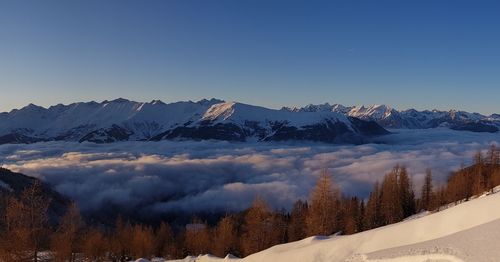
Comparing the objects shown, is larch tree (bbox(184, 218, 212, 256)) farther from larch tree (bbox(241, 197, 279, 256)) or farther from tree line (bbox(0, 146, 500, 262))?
larch tree (bbox(241, 197, 279, 256))

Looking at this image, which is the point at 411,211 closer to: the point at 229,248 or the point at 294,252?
the point at 229,248

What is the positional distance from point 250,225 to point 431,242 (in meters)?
56.8

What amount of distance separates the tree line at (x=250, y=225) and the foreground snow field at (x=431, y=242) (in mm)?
23105

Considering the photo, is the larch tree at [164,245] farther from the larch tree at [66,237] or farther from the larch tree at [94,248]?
the larch tree at [66,237]

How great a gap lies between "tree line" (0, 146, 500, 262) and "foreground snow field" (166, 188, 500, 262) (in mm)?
23105

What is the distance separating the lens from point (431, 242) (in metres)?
27.1

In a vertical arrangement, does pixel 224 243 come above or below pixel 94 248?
below

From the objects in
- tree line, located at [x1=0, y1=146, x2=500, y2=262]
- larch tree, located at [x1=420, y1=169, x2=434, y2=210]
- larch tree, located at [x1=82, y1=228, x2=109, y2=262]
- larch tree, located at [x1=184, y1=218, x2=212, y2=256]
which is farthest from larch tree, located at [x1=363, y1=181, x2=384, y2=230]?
larch tree, located at [x1=82, y1=228, x2=109, y2=262]

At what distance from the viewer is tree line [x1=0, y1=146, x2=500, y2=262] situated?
39719 mm

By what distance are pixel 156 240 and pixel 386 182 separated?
63208mm

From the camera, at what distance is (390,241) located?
30844mm

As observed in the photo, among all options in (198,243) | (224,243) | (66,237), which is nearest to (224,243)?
(224,243)

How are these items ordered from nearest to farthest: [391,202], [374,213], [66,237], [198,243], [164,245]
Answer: [66,237]
[198,243]
[374,213]
[164,245]
[391,202]

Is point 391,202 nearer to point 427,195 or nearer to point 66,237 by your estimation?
point 427,195
